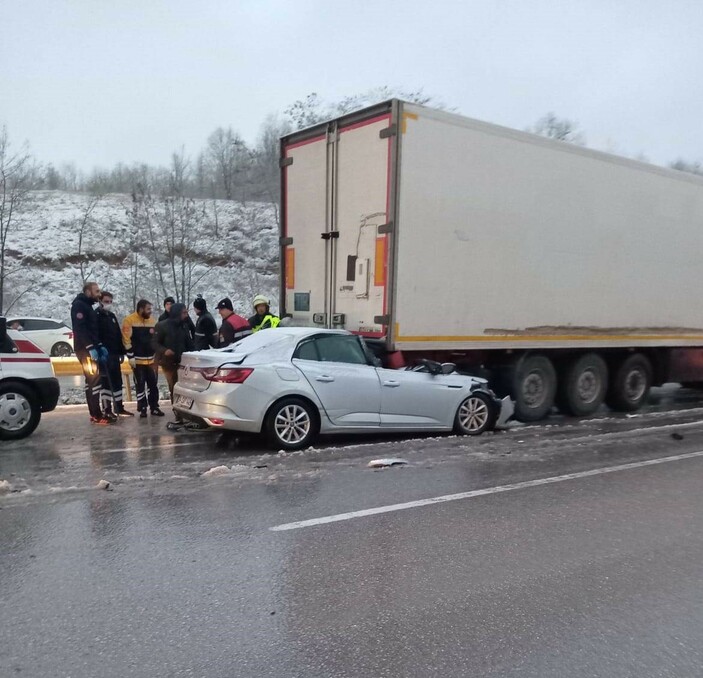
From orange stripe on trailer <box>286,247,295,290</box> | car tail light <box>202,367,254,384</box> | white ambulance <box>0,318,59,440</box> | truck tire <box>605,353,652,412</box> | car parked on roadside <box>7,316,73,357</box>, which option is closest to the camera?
car tail light <box>202,367,254,384</box>

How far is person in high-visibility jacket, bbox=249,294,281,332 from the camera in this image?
9492 millimetres

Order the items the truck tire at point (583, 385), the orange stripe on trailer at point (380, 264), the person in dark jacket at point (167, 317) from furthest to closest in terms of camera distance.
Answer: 1. the truck tire at point (583, 385)
2. the person in dark jacket at point (167, 317)
3. the orange stripe on trailer at point (380, 264)

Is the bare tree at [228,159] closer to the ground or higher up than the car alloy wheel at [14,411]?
higher up

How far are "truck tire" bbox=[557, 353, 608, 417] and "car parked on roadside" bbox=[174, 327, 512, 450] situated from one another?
2.77 metres

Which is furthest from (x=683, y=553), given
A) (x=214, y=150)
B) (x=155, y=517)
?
(x=214, y=150)

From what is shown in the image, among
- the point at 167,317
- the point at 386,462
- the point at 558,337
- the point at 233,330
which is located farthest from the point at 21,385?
the point at 558,337

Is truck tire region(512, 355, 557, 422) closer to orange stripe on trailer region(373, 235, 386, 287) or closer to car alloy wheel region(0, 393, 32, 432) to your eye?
orange stripe on trailer region(373, 235, 386, 287)

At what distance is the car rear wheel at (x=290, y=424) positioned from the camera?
7.46 m

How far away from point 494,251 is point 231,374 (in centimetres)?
415

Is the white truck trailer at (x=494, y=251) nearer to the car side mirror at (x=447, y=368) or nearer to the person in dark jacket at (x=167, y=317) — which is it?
the car side mirror at (x=447, y=368)

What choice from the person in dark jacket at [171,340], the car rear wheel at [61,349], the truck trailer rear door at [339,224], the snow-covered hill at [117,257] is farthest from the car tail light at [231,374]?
the snow-covered hill at [117,257]

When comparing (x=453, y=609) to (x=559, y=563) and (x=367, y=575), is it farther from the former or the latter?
(x=559, y=563)

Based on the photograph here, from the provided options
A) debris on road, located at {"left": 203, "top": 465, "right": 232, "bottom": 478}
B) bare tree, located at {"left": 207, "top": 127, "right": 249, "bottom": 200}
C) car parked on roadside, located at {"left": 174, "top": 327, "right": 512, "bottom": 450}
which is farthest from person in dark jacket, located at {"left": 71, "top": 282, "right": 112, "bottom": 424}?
bare tree, located at {"left": 207, "top": 127, "right": 249, "bottom": 200}

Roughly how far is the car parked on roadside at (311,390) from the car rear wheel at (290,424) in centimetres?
1
